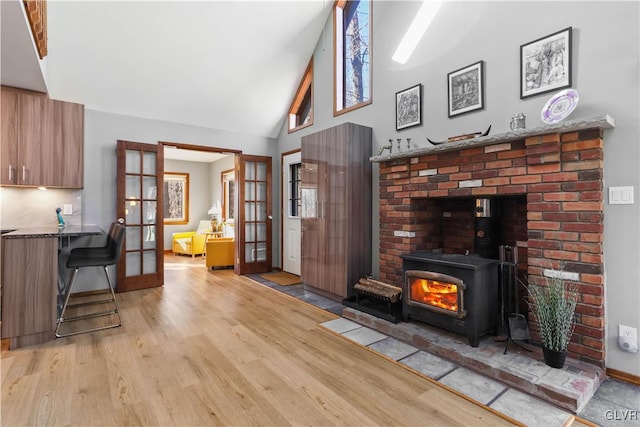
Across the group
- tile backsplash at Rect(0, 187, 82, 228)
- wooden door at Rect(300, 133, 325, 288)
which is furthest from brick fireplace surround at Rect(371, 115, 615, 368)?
tile backsplash at Rect(0, 187, 82, 228)

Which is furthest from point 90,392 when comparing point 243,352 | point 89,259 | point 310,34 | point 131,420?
point 310,34

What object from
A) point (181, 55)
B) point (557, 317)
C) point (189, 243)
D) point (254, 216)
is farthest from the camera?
point (189, 243)

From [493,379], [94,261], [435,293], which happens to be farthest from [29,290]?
[493,379]

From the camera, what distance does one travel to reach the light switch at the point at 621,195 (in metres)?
1.95

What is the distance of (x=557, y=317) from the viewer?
1.94m

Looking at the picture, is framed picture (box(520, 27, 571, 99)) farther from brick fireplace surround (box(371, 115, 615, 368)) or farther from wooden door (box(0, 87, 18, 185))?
wooden door (box(0, 87, 18, 185))

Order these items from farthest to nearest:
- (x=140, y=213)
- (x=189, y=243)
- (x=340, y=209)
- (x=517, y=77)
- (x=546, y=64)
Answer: (x=189, y=243), (x=140, y=213), (x=340, y=209), (x=517, y=77), (x=546, y=64)

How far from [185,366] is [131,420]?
0.57 metres

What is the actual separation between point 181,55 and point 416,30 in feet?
9.37

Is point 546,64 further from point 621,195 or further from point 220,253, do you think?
point 220,253

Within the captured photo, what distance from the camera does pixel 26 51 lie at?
102 inches

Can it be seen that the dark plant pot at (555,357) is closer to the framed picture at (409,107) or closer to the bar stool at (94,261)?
the framed picture at (409,107)

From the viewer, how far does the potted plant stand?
1936 millimetres

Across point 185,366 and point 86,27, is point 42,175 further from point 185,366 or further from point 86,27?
point 185,366
